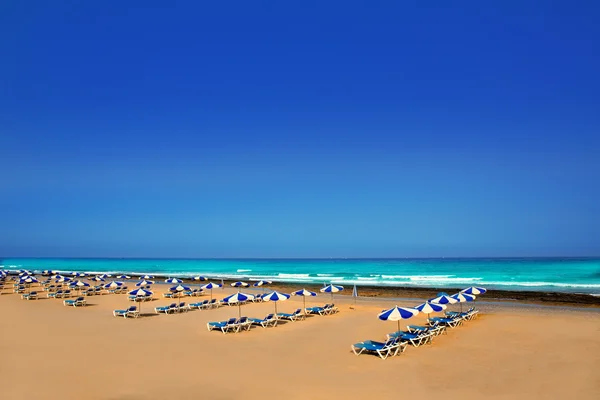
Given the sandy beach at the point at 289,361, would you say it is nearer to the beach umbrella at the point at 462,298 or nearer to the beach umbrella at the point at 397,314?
the beach umbrella at the point at 462,298

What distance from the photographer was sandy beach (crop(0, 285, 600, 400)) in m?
10.1

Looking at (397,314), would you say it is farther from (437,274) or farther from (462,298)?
(437,274)

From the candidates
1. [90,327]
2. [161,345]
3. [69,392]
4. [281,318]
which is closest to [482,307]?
[281,318]

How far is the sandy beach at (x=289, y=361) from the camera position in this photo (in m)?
10.1

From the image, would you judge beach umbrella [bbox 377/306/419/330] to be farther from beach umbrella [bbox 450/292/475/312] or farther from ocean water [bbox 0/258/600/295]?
ocean water [bbox 0/258/600/295]

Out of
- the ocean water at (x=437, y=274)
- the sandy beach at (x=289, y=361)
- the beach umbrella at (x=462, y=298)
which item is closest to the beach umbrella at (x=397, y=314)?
the sandy beach at (x=289, y=361)

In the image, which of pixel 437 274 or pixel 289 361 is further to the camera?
pixel 437 274

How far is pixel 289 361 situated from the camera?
1277cm

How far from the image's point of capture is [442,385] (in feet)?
34.6

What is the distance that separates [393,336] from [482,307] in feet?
45.0

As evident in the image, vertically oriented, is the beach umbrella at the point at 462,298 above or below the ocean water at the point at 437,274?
above

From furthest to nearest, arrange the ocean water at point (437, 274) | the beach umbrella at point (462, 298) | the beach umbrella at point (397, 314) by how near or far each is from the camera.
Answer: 1. the ocean water at point (437, 274)
2. the beach umbrella at point (462, 298)
3. the beach umbrella at point (397, 314)

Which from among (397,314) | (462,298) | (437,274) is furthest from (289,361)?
(437,274)

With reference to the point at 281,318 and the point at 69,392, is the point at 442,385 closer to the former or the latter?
the point at 69,392
